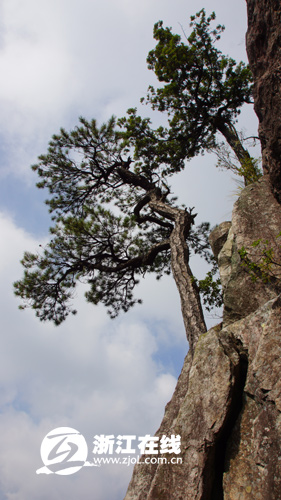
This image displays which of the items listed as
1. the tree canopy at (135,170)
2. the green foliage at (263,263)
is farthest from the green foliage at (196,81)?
the green foliage at (263,263)

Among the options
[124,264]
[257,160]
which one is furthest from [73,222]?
[257,160]

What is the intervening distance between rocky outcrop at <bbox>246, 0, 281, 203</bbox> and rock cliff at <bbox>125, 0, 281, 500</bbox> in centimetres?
1

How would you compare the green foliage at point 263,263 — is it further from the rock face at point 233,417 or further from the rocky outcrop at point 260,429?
the rocky outcrop at point 260,429

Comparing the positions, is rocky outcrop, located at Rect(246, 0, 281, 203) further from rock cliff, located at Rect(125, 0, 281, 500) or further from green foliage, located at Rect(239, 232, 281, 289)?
green foliage, located at Rect(239, 232, 281, 289)

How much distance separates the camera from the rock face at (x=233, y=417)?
3160 millimetres

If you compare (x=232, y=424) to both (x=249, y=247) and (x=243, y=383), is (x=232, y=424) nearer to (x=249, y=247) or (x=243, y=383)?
(x=243, y=383)

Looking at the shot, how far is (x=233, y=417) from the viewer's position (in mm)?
3604

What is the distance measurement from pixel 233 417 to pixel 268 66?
174 inches

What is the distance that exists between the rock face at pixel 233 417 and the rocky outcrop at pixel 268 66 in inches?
50.1

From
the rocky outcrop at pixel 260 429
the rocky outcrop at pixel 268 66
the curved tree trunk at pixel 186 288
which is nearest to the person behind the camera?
the rocky outcrop at pixel 260 429

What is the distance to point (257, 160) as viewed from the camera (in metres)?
5.87

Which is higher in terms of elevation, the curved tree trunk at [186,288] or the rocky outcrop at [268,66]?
the rocky outcrop at [268,66]

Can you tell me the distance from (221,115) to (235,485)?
29.4ft

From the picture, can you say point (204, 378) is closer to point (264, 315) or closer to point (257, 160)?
point (264, 315)
